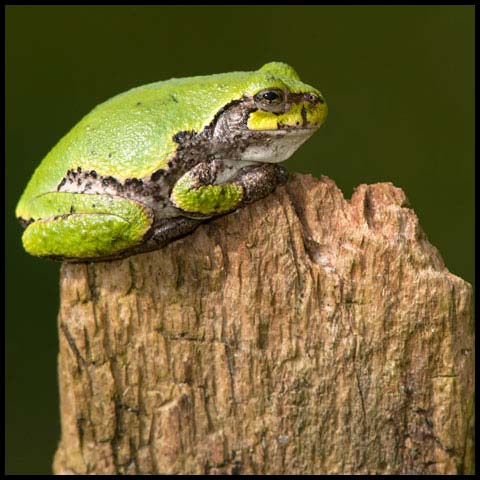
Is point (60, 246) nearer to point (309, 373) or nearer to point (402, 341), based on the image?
point (309, 373)

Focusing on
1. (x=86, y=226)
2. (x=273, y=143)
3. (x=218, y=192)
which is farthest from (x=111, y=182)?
(x=273, y=143)

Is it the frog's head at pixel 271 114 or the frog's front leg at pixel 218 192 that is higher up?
the frog's head at pixel 271 114

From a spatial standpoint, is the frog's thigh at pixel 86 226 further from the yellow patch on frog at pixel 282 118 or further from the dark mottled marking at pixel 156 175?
the yellow patch on frog at pixel 282 118

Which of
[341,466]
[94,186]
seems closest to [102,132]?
[94,186]

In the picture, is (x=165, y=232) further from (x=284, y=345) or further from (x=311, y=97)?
(x=311, y=97)

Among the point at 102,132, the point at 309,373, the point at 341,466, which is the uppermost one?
the point at 102,132

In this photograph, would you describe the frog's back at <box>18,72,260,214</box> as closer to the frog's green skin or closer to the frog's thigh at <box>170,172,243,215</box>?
the frog's green skin

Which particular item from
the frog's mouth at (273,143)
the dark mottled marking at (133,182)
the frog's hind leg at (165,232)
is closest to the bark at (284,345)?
the frog's hind leg at (165,232)
